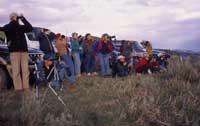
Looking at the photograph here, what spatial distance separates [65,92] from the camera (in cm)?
1148

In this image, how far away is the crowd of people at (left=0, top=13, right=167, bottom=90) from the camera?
36.4ft

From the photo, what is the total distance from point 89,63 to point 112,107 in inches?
303

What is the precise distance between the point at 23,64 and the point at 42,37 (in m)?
2.83

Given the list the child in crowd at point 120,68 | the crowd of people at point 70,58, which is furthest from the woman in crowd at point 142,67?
the child in crowd at point 120,68

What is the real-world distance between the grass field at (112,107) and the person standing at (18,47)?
1.48ft

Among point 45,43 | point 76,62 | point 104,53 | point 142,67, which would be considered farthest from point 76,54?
point 142,67

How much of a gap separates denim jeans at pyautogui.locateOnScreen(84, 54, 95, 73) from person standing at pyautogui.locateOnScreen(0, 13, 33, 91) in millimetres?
5779

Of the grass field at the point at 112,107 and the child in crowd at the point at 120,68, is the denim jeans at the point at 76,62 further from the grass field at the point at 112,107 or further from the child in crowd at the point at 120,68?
the grass field at the point at 112,107

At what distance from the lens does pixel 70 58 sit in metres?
14.4

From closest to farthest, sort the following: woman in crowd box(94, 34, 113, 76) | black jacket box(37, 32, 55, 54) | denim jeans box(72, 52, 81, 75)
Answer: black jacket box(37, 32, 55, 54) → denim jeans box(72, 52, 81, 75) → woman in crowd box(94, 34, 113, 76)

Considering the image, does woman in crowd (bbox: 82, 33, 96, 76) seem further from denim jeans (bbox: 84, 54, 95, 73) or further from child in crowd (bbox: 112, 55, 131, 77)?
child in crowd (bbox: 112, 55, 131, 77)

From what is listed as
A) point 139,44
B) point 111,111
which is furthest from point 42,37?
point 139,44

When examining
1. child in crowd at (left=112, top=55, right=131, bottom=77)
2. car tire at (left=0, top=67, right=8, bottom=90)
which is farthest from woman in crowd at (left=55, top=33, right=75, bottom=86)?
car tire at (left=0, top=67, right=8, bottom=90)

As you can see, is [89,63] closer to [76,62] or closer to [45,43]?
[76,62]
